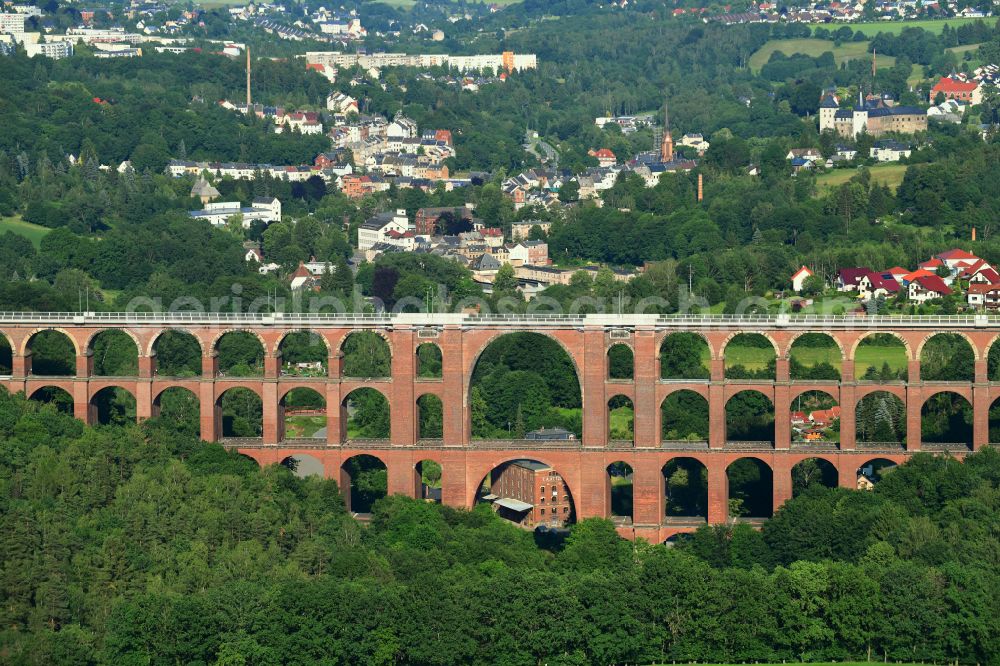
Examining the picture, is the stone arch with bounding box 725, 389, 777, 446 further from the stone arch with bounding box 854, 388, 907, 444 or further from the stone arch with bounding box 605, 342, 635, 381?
the stone arch with bounding box 605, 342, 635, 381

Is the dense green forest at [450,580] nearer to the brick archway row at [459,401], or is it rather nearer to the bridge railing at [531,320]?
the brick archway row at [459,401]

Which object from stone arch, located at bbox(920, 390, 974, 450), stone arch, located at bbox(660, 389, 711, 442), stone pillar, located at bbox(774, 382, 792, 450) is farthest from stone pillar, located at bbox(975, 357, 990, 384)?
stone arch, located at bbox(660, 389, 711, 442)

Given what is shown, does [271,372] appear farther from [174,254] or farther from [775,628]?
[174,254]

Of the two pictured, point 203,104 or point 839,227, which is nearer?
point 839,227

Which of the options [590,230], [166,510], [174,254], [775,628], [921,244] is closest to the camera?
[775,628]

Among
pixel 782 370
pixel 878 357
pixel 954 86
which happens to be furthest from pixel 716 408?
pixel 954 86

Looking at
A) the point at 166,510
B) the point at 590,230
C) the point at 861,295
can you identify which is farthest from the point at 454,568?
the point at 590,230
